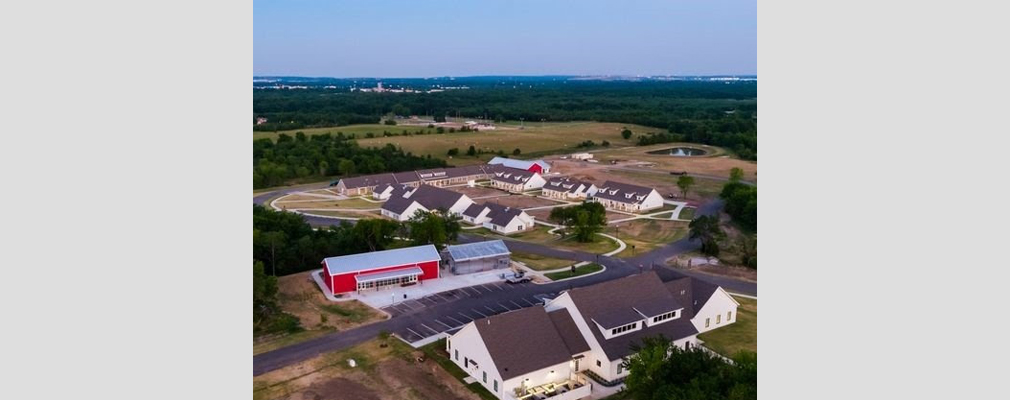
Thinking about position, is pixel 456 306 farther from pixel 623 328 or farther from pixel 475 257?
pixel 623 328

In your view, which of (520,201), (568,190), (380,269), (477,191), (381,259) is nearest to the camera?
(380,269)

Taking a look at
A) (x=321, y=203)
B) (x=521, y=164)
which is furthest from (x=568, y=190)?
(x=321, y=203)

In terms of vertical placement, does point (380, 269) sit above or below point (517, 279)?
above

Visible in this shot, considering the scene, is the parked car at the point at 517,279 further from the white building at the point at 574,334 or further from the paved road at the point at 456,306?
the white building at the point at 574,334

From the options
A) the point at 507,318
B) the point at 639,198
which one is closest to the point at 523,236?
the point at 639,198

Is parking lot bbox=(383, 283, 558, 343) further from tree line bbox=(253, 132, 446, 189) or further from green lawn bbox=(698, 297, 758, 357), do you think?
tree line bbox=(253, 132, 446, 189)

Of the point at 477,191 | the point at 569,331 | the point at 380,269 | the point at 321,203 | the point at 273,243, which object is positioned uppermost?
the point at 477,191
